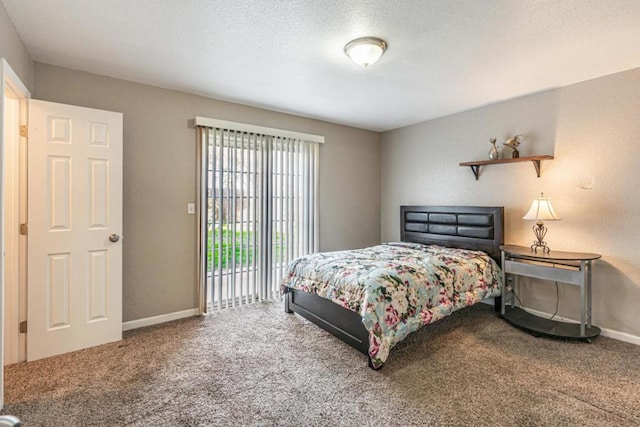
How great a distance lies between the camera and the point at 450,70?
2.87m

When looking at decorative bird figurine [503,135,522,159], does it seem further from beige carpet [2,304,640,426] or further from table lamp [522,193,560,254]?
beige carpet [2,304,640,426]

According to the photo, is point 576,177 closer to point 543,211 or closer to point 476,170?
point 543,211

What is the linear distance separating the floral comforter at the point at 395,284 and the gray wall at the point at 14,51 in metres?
2.84

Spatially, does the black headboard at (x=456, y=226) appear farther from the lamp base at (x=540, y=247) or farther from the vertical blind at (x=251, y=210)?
the vertical blind at (x=251, y=210)

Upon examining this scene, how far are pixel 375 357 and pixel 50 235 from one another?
2.84 meters

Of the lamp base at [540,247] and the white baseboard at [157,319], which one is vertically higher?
the lamp base at [540,247]

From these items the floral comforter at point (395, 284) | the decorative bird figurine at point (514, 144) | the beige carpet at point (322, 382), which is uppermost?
the decorative bird figurine at point (514, 144)

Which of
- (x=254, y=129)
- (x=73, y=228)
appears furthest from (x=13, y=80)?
(x=254, y=129)

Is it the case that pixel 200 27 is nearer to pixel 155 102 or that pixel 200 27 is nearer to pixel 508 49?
pixel 155 102

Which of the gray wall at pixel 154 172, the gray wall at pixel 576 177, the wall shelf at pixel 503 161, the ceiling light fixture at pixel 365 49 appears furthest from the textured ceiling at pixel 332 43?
the wall shelf at pixel 503 161

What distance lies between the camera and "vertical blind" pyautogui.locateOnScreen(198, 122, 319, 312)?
356cm

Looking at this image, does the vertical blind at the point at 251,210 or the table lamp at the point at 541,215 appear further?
the vertical blind at the point at 251,210

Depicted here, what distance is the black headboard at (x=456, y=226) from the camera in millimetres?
3672

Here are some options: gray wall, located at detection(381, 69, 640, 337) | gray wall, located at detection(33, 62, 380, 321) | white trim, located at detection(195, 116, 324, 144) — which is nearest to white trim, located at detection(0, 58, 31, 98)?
gray wall, located at detection(33, 62, 380, 321)
